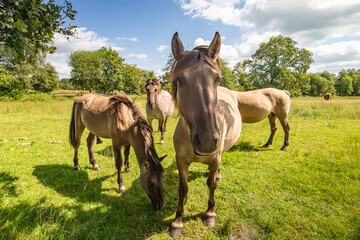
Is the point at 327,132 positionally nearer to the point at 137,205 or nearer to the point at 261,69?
the point at 137,205

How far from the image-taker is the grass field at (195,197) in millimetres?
2498

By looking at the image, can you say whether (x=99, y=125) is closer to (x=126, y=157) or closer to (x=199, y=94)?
(x=126, y=157)

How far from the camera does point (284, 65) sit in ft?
87.7

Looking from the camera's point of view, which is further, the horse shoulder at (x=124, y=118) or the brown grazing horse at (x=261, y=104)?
the brown grazing horse at (x=261, y=104)

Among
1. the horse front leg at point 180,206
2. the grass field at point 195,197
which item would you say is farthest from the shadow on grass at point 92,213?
the horse front leg at point 180,206

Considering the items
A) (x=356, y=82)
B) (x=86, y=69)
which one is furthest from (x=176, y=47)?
(x=356, y=82)

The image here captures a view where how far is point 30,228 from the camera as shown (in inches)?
91.4

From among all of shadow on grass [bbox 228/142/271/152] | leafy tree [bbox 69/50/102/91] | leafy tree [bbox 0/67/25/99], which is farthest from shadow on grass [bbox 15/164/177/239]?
leafy tree [bbox 69/50/102/91]

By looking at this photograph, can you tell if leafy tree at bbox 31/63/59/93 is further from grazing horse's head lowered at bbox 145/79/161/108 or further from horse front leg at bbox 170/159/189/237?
horse front leg at bbox 170/159/189/237

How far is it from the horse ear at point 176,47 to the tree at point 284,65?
98.1ft

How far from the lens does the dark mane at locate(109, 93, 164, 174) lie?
2.98 m

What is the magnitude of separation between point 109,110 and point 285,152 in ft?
19.9

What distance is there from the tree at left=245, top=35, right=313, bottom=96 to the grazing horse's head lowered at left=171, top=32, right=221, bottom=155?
98.7ft

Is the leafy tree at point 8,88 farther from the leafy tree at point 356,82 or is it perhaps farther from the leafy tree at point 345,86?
the leafy tree at point 356,82
